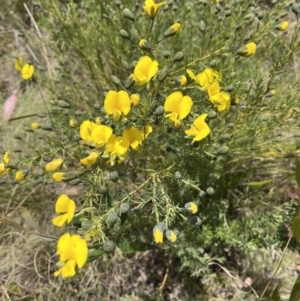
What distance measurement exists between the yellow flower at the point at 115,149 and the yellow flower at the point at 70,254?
0.70 ft

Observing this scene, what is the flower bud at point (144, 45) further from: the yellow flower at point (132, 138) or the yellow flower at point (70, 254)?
the yellow flower at point (70, 254)

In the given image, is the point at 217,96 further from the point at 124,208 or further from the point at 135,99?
the point at 124,208

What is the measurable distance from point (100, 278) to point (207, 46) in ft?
3.56

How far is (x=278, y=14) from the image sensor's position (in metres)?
1.56

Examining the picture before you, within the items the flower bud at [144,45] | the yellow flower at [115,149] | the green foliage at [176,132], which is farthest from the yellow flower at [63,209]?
the flower bud at [144,45]

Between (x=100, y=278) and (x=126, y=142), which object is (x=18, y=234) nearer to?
(x=100, y=278)

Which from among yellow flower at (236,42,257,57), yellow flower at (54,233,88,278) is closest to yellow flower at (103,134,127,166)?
yellow flower at (54,233,88,278)

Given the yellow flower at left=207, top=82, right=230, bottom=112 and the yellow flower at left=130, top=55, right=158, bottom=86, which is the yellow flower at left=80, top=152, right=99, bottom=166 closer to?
the yellow flower at left=130, top=55, right=158, bottom=86

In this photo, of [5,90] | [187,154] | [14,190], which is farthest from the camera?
[5,90]

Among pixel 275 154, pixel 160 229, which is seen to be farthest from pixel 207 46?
pixel 160 229

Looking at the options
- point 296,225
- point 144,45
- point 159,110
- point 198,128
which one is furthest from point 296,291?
point 144,45

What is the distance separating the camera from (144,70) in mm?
1120

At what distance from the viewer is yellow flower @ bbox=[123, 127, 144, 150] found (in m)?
1.11

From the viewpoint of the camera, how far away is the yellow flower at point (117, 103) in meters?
1.08
